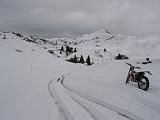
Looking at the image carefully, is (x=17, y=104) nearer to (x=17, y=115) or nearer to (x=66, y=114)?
(x=17, y=115)

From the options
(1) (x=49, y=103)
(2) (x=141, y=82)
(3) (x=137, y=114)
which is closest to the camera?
(3) (x=137, y=114)

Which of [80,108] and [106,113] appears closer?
[106,113]

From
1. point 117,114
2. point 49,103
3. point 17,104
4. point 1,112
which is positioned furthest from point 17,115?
point 117,114

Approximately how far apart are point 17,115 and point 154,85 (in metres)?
8.67

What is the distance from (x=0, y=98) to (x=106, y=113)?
17.9 ft

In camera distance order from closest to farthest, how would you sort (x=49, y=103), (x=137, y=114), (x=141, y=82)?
(x=137, y=114) → (x=49, y=103) → (x=141, y=82)

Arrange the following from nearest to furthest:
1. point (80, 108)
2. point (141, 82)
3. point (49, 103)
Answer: point (80, 108) → point (49, 103) → point (141, 82)

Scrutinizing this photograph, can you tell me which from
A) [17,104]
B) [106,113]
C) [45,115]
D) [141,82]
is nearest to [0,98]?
[17,104]

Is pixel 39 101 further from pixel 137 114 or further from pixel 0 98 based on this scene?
pixel 137 114

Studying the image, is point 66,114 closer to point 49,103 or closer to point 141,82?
point 49,103

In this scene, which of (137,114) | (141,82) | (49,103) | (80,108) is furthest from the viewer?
(141,82)

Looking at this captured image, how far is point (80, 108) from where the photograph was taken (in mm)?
8766

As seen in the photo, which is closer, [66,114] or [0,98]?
[66,114]

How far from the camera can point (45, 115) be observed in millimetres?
7781
